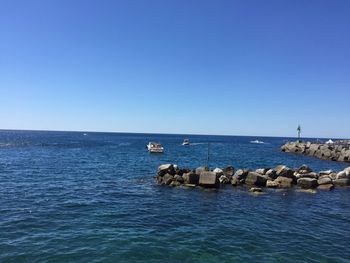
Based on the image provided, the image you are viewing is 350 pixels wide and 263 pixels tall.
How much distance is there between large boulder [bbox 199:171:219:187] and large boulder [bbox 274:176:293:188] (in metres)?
6.91

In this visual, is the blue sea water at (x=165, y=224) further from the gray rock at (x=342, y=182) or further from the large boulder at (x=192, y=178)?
the gray rock at (x=342, y=182)

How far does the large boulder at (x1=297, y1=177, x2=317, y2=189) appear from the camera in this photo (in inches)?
1384

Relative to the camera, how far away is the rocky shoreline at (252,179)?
34.4 m

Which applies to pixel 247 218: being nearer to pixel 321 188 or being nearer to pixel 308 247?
pixel 308 247

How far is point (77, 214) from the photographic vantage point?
894 inches

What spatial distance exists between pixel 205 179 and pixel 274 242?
1573cm

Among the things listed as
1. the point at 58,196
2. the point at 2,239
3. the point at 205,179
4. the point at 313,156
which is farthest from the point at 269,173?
the point at 313,156

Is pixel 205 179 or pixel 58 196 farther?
pixel 205 179

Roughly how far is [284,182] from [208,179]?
857 centimetres

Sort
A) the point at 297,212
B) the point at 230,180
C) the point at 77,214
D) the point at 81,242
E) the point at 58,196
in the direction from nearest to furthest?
1. the point at 81,242
2. the point at 77,214
3. the point at 297,212
4. the point at 58,196
5. the point at 230,180

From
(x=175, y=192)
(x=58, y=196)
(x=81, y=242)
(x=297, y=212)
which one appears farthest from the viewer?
(x=175, y=192)

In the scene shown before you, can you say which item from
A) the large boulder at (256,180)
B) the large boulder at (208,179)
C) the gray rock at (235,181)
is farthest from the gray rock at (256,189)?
the large boulder at (208,179)

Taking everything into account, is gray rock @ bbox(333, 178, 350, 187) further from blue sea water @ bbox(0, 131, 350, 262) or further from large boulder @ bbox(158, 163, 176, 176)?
large boulder @ bbox(158, 163, 176, 176)

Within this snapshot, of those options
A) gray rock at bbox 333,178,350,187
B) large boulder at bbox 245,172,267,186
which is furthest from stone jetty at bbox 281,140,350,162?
large boulder at bbox 245,172,267,186
